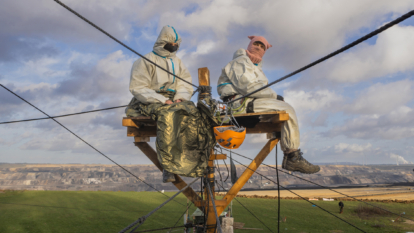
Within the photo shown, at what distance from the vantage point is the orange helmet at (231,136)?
3127 mm

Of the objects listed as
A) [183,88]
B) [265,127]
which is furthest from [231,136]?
[183,88]

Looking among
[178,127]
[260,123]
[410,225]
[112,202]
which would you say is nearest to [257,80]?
[260,123]

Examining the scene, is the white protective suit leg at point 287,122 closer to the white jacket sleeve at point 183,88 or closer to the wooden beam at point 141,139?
the white jacket sleeve at point 183,88

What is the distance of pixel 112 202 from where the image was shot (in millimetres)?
10469

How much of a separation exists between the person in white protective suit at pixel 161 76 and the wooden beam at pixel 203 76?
1.47 ft

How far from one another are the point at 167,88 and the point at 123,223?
5555 mm

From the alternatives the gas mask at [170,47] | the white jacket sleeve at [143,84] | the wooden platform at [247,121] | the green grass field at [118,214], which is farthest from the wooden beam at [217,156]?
the green grass field at [118,214]

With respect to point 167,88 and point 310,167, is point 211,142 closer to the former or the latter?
point 167,88

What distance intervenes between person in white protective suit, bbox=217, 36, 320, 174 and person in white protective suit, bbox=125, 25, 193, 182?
70cm

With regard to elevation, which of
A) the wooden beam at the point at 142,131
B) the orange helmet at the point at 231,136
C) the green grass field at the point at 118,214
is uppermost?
the wooden beam at the point at 142,131

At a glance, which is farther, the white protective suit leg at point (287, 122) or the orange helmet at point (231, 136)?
the white protective suit leg at point (287, 122)

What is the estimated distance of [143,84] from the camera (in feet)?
13.3

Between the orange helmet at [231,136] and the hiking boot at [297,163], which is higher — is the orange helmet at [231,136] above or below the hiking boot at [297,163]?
above

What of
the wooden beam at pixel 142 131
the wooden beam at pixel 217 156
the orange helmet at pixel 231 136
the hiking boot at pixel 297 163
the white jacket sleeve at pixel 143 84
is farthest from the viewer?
the wooden beam at pixel 217 156
